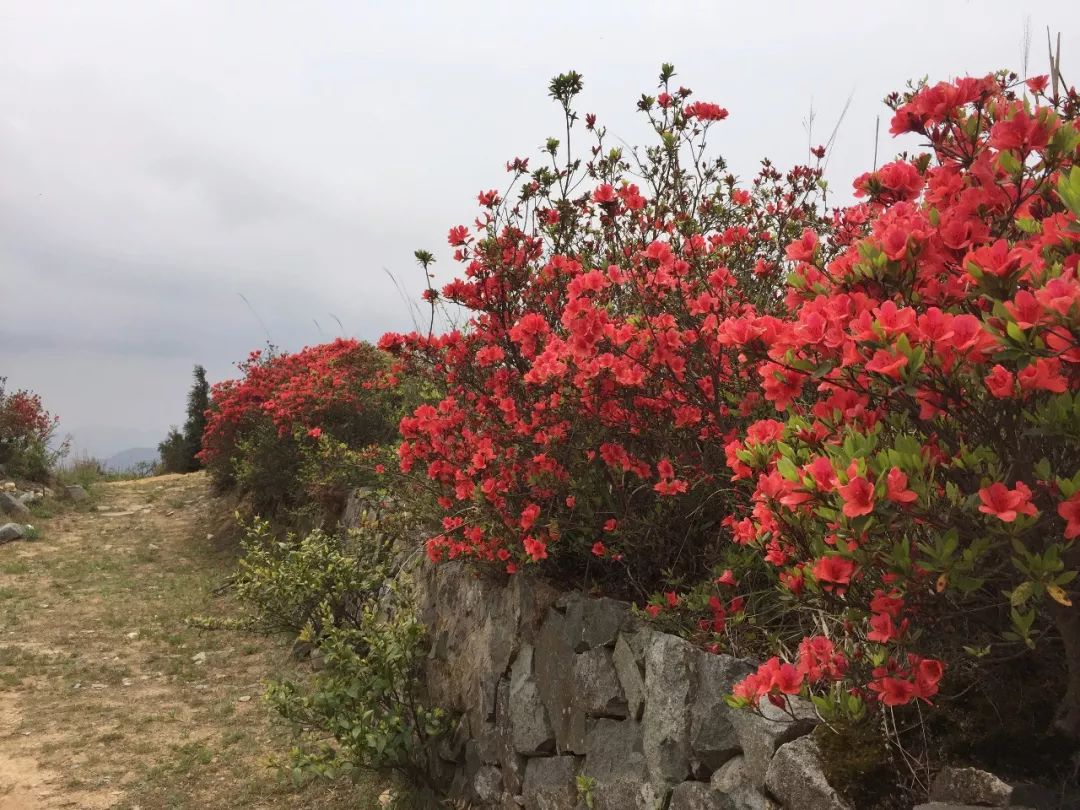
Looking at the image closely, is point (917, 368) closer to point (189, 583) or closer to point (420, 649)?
point (420, 649)

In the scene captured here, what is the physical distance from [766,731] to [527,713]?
62.5 inches

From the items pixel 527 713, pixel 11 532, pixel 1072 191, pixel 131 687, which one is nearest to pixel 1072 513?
pixel 1072 191

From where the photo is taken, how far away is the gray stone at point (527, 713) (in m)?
3.45

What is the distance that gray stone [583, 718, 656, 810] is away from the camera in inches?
109

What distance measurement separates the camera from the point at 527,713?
3566 millimetres

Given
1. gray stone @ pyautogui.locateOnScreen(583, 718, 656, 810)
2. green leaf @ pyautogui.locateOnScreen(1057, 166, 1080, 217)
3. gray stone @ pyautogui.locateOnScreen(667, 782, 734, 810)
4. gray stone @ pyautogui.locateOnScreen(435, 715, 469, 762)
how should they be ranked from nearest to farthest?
green leaf @ pyautogui.locateOnScreen(1057, 166, 1080, 217), gray stone @ pyautogui.locateOnScreen(667, 782, 734, 810), gray stone @ pyautogui.locateOnScreen(583, 718, 656, 810), gray stone @ pyautogui.locateOnScreen(435, 715, 469, 762)

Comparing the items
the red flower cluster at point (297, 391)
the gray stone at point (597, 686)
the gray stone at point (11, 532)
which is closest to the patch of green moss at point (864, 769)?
the gray stone at point (597, 686)

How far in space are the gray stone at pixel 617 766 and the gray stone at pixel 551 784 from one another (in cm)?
16

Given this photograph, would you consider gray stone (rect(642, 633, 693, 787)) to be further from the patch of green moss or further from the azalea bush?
the azalea bush

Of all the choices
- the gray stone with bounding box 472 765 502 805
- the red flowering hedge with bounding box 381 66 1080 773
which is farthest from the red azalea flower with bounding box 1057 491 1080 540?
the gray stone with bounding box 472 765 502 805

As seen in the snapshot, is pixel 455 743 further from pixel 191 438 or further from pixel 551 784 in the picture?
pixel 191 438

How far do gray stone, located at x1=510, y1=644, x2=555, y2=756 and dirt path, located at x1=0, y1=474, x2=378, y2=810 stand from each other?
3.89 ft

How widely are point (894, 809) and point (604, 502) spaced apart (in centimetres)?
178

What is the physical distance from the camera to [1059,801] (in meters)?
1.65
